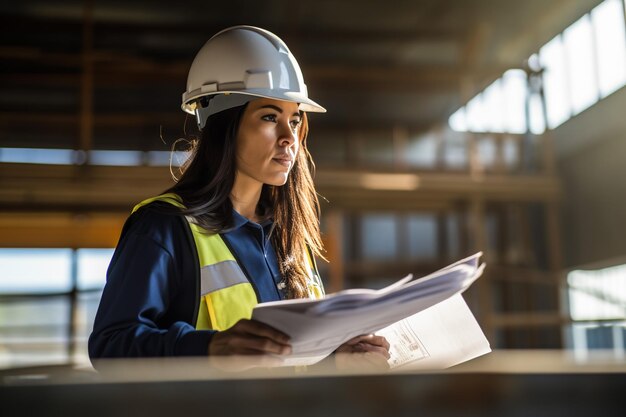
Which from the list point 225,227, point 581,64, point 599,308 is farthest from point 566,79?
point 225,227

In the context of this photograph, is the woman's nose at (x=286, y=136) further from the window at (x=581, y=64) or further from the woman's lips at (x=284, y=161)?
the window at (x=581, y=64)

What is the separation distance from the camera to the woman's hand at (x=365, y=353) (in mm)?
1551

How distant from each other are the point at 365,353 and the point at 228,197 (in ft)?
1.98

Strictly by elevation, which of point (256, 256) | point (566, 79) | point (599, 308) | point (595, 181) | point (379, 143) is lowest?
point (599, 308)

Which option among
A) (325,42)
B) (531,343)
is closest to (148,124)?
(325,42)

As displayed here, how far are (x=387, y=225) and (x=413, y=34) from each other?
185 inches

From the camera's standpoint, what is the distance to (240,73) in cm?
201

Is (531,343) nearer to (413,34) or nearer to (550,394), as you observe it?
(413,34)

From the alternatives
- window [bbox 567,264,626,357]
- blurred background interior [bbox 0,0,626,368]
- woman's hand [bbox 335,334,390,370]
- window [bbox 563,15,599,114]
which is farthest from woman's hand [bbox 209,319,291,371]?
window [bbox 563,15,599,114]

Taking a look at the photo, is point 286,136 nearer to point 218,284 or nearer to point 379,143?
point 218,284

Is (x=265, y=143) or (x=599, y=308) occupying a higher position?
(x=265, y=143)

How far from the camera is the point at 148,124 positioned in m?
10.3

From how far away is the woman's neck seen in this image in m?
1.98

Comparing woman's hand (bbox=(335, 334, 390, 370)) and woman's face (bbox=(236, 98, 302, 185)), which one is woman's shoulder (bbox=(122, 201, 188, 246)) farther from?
woman's hand (bbox=(335, 334, 390, 370))
